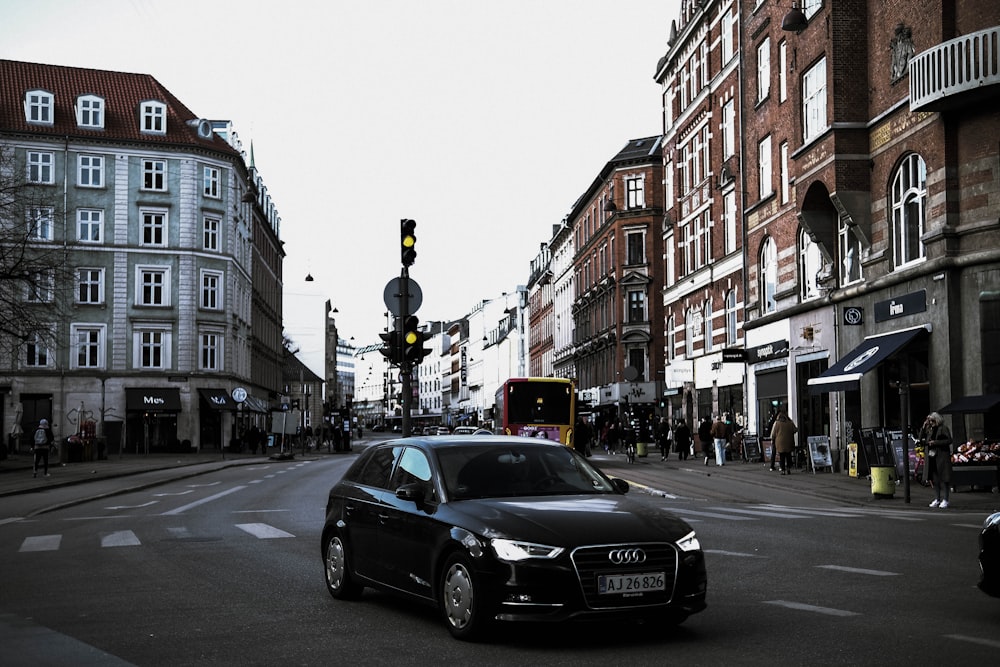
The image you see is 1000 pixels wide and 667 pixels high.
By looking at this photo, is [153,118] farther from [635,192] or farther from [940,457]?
[940,457]

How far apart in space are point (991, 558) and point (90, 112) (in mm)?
64314

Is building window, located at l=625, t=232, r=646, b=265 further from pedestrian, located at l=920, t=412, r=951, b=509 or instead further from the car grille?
the car grille

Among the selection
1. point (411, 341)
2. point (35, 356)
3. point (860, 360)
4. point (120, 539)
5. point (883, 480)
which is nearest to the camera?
point (120, 539)

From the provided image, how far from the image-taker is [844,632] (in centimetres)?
827

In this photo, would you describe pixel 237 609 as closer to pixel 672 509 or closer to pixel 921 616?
pixel 921 616

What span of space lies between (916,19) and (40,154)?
4929 cm

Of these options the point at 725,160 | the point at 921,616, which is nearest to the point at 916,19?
the point at 725,160

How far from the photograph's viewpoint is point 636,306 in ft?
244

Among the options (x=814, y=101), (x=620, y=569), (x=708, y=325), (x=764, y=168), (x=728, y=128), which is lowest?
(x=620, y=569)

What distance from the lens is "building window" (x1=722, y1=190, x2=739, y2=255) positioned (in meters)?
48.8

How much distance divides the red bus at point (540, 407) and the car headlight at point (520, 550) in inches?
1332

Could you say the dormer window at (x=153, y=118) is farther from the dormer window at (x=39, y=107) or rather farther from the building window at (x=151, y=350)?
the building window at (x=151, y=350)

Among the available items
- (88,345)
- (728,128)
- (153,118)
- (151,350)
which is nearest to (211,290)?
(151,350)

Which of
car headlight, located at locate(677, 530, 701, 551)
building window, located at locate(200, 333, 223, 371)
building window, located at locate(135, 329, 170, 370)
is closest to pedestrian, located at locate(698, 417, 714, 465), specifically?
building window, located at locate(200, 333, 223, 371)
